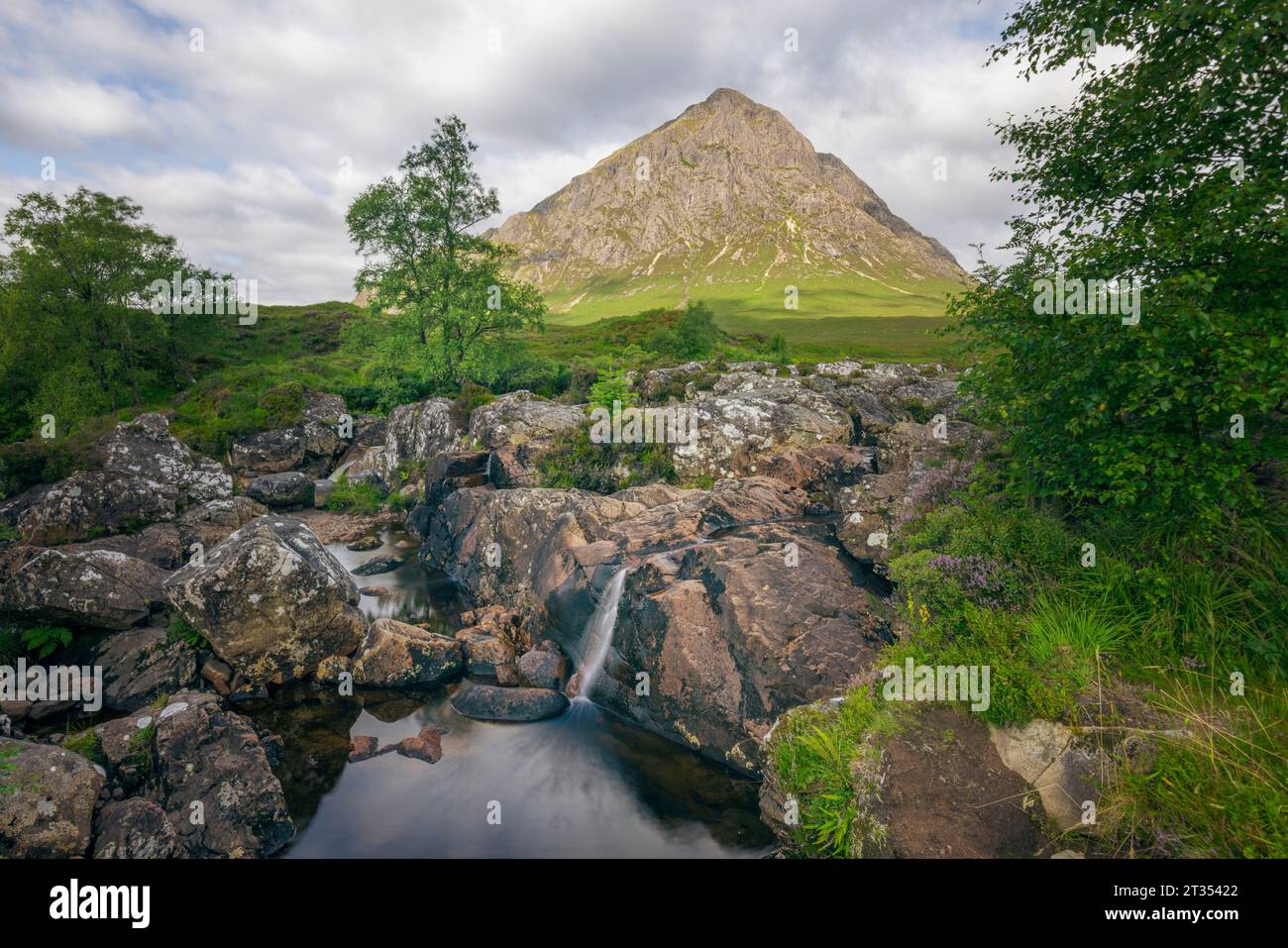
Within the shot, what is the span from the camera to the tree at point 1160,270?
5.68 metres

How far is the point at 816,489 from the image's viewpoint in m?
17.4

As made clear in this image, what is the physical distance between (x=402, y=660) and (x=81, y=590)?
884 centimetres

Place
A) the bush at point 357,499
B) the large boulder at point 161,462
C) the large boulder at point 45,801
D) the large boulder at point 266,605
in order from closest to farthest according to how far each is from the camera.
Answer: the large boulder at point 45,801 < the large boulder at point 266,605 < the large boulder at point 161,462 < the bush at point 357,499

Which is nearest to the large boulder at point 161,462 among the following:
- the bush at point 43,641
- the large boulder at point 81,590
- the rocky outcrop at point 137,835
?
the large boulder at point 81,590

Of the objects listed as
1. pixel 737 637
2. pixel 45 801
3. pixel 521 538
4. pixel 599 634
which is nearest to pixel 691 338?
pixel 521 538

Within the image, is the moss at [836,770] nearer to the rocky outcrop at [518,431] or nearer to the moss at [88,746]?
the moss at [88,746]

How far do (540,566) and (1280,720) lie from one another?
14.7m

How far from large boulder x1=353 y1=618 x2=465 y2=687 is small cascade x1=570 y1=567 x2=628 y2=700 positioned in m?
3.55

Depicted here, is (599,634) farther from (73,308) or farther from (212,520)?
(73,308)

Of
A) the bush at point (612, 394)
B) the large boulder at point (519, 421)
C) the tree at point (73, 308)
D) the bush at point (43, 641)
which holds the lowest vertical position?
the bush at point (43, 641)

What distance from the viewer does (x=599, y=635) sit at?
13.7 metres

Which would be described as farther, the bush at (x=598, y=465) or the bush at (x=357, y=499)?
the bush at (x=357, y=499)

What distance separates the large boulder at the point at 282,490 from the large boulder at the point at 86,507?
594 centimetres
